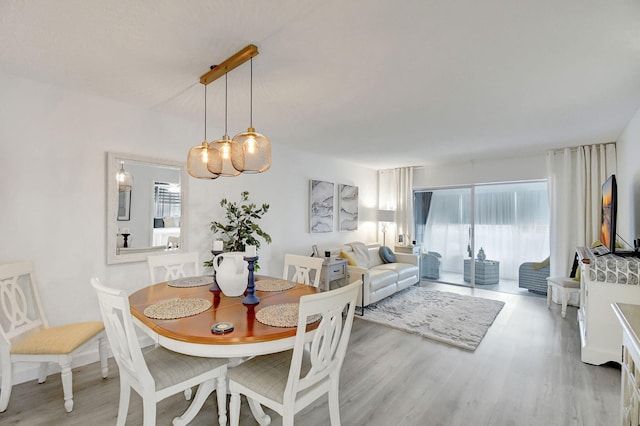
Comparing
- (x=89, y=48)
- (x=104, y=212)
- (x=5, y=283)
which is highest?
(x=89, y=48)

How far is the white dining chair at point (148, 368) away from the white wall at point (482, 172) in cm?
539

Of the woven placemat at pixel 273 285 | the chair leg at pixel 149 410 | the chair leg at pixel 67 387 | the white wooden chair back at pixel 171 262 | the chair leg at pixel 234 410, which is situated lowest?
the chair leg at pixel 67 387

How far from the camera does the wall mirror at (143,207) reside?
2.78 meters

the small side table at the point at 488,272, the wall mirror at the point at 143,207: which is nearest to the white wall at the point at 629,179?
the small side table at the point at 488,272

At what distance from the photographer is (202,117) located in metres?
3.23

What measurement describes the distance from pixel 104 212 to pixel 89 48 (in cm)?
144

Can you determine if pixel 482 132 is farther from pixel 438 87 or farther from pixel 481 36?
pixel 481 36

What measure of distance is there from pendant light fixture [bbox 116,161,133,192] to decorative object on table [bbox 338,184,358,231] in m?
3.43

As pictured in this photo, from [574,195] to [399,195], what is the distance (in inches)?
115

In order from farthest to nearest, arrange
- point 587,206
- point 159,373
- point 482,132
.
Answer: point 587,206 < point 482,132 < point 159,373

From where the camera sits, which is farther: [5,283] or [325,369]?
[5,283]

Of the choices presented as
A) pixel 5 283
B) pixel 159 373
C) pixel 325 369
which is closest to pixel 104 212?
pixel 5 283

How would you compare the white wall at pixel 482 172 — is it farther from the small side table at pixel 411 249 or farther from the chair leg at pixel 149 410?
the chair leg at pixel 149 410

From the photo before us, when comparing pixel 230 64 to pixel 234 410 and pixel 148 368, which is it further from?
pixel 234 410
